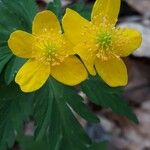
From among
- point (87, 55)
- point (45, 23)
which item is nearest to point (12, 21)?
point (45, 23)

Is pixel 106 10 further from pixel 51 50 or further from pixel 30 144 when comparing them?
pixel 30 144

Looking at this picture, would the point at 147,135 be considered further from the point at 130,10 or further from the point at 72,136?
the point at 72,136

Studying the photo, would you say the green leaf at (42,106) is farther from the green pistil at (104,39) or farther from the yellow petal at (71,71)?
the green pistil at (104,39)

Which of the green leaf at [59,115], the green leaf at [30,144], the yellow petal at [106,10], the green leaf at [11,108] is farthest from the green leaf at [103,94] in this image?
the green leaf at [30,144]

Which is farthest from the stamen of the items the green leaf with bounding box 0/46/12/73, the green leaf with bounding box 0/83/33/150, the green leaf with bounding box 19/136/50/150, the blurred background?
the blurred background

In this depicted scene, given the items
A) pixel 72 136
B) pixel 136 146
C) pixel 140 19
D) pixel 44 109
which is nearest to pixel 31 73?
pixel 44 109
